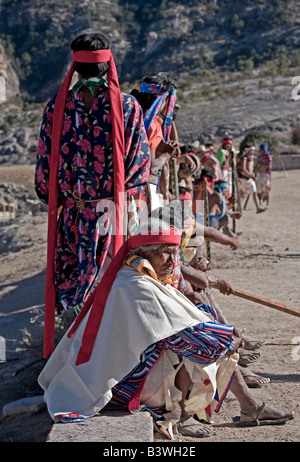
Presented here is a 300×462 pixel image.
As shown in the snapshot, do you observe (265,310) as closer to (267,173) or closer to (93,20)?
(267,173)

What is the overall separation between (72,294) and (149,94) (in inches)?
61.1

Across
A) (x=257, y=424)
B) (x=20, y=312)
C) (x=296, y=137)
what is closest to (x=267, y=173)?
(x=20, y=312)

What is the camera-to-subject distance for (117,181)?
4.86 meters

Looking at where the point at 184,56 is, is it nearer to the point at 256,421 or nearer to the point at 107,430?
the point at 256,421

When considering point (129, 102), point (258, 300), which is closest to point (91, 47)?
point (129, 102)

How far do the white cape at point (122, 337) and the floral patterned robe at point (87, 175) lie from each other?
2.49 feet

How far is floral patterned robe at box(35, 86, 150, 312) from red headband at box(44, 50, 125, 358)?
0.05 metres

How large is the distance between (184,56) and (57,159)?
296ft

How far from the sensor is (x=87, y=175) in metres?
4.91

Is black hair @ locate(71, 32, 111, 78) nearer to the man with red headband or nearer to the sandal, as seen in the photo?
the man with red headband

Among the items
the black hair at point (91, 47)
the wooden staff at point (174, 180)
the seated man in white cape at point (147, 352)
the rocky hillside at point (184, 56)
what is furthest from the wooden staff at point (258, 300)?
the rocky hillside at point (184, 56)

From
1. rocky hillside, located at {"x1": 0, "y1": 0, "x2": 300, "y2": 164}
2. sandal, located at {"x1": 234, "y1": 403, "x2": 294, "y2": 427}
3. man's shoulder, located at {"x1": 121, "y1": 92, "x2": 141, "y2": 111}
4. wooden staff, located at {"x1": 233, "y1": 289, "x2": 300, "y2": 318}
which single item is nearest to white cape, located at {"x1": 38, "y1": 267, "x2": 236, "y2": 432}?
sandal, located at {"x1": 234, "y1": 403, "x2": 294, "y2": 427}

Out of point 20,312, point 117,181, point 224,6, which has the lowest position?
point 20,312

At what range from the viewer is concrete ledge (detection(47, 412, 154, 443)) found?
3.74 meters
